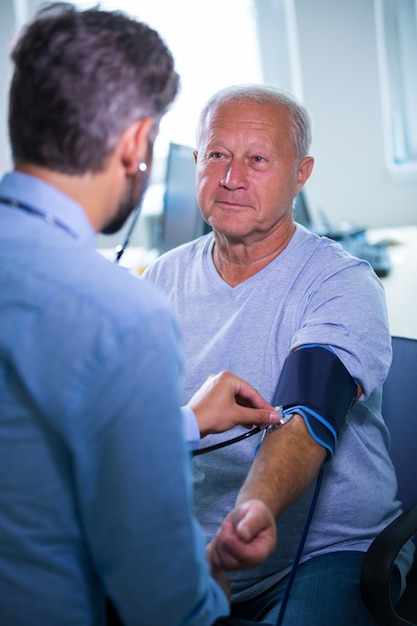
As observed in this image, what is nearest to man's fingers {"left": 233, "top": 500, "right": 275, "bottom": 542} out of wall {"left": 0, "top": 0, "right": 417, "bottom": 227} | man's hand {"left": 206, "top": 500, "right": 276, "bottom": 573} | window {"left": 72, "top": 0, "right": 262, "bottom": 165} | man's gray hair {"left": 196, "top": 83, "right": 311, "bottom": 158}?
man's hand {"left": 206, "top": 500, "right": 276, "bottom": 573}

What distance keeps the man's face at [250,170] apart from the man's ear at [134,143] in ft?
2.09

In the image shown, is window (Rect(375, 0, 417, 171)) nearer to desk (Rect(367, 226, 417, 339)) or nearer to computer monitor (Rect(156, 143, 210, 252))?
desk (Rect(367, 226, 417, 339))

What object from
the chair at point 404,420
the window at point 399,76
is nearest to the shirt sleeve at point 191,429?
the chair at point 404,420

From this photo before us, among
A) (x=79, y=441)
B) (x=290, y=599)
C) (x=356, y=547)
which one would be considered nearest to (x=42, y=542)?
(x=79, y=441)

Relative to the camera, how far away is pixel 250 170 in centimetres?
146

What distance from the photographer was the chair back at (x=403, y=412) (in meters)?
1.45

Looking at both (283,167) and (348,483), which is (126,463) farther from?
(283,167)

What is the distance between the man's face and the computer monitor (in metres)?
1.06

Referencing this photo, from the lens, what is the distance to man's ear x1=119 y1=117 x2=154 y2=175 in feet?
2.54

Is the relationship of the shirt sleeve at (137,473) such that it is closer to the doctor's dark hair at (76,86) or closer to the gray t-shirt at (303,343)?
the doctor's dark hair at (76,86)

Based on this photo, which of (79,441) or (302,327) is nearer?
(79,441)

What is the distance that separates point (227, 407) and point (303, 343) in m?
0.18

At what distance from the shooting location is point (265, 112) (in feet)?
4.70

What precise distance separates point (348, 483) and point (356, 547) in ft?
0.37
